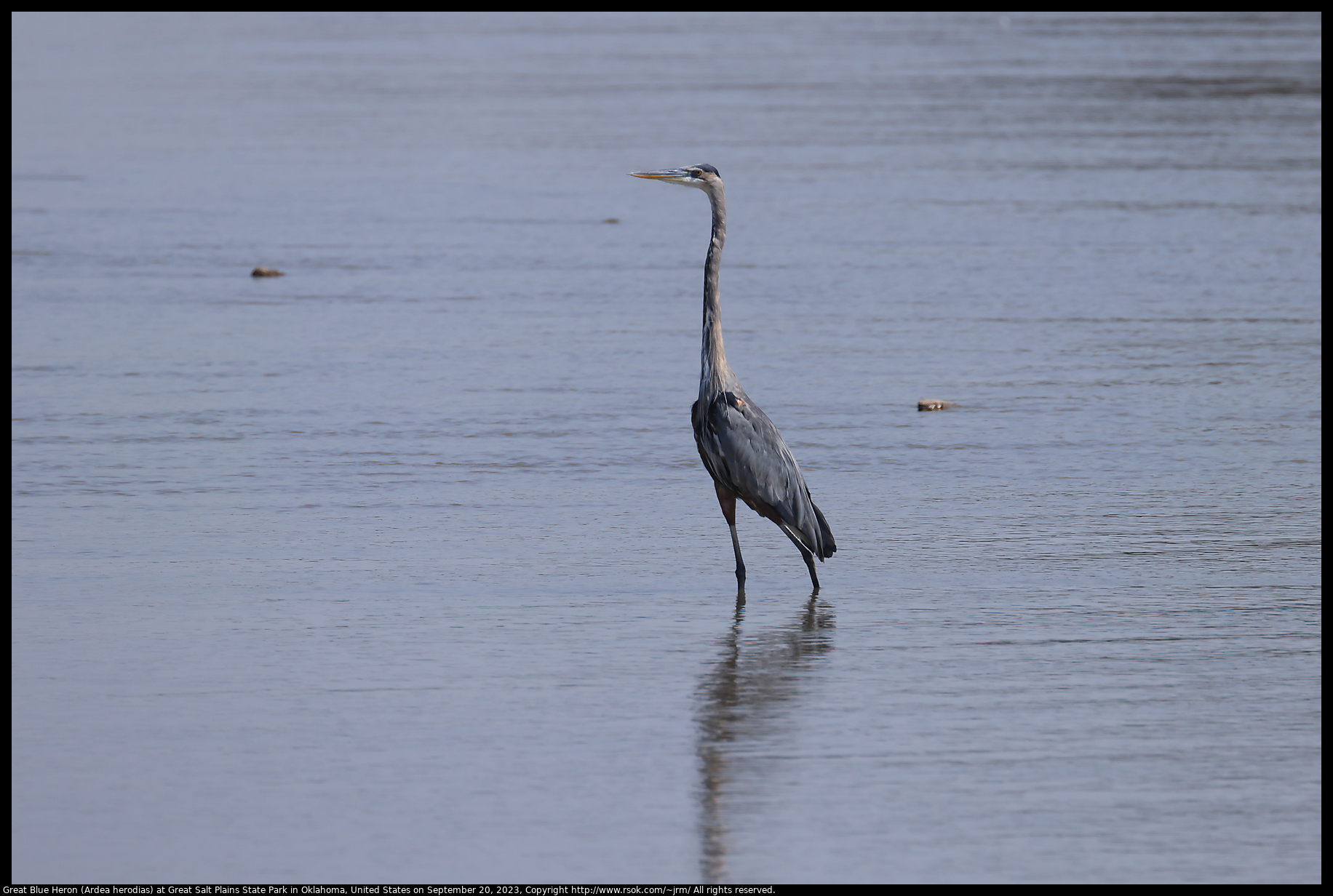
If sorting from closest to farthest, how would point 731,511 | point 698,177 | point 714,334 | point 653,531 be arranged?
point 731,511 → point 714,334 → point 698,177 → point 653,531

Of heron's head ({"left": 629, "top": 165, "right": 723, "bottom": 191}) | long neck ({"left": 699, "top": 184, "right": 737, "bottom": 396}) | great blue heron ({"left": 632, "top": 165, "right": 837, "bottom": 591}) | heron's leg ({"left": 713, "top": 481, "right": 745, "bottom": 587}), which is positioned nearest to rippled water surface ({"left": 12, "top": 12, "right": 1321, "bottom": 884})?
heron's leg ({"left": 713, "top": 481, "right": 745, "bottom": 587})

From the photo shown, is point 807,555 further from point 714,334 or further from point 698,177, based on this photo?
point 698,177

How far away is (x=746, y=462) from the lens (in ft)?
27.8

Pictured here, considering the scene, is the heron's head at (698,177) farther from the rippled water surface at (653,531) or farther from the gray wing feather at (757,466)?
the rippled water surface at (653,531)

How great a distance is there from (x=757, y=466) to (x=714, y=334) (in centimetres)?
66

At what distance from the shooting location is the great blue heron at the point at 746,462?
27.6 ft

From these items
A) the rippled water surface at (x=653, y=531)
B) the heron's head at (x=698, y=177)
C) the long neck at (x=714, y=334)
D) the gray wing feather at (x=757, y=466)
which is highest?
the heron's head at (x=698, y=177)

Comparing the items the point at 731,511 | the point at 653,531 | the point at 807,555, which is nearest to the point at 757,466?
the point at 731,511

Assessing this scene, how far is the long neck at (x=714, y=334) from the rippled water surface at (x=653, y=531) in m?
0.80

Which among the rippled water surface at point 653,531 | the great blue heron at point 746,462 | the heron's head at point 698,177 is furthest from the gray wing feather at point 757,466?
the heron's head at point 698,177

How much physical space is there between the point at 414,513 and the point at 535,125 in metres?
20.5

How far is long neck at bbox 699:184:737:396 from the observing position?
342 inches

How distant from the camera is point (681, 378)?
1316 centimetres

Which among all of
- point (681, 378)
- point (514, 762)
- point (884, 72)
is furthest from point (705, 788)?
point (884, 72)
